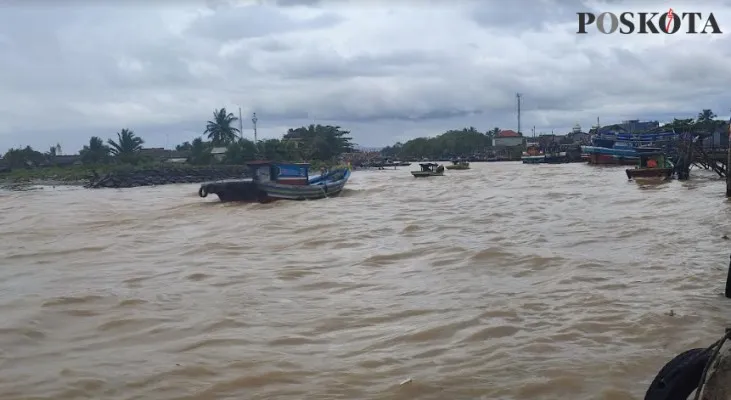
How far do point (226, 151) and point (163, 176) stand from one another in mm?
14395

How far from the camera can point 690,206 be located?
1644cm

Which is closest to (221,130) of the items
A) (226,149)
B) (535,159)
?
(226,149)

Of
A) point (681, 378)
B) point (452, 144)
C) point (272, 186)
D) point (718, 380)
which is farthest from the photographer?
point (452, 144)

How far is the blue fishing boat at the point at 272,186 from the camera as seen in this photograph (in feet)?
81.8

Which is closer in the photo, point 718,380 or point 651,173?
point 718,380

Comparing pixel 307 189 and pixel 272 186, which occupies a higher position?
pixel 272 186

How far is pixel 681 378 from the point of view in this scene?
9.37 ft

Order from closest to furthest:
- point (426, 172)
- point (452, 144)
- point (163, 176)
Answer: point (426, 172) < point (163, 176) < point (452, 144)

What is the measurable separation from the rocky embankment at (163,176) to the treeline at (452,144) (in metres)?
57.1

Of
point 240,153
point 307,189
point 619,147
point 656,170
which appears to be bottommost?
point 307,189

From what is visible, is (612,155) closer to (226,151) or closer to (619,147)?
(619,147)

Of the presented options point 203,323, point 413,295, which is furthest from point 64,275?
point 413,295

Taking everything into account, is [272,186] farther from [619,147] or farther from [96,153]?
[96,153]

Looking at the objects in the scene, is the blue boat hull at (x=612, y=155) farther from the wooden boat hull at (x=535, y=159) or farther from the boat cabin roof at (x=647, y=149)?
the wooden boat hull at (x=535, y=159)
